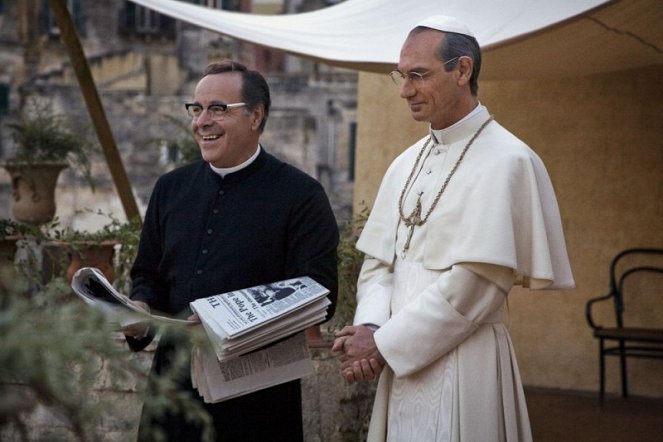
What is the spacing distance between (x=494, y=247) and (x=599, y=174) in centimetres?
483

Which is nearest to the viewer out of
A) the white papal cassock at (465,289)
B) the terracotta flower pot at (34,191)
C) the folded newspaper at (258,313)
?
the folded newspaper at (258,313)

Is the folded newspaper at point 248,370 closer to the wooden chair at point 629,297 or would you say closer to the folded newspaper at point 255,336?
the folded newspaper at point 255,336

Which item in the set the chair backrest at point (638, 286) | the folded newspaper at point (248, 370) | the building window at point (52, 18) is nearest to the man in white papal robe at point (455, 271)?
the folded newspaper at point (248, 370)

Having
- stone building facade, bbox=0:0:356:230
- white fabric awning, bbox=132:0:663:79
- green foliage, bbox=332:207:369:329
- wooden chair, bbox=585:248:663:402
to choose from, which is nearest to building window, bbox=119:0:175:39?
stone building facade, bbox=0:0:356:230

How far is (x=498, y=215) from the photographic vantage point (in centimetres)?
307

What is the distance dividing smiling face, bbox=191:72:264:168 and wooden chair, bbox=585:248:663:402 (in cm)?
440

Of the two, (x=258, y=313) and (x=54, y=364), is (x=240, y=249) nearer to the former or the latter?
(x=258, y=313)

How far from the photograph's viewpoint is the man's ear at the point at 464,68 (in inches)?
124

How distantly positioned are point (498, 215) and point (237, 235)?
759 millimetres

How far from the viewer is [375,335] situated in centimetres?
310

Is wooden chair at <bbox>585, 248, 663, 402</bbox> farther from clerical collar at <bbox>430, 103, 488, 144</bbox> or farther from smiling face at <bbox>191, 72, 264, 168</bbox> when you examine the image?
smiling face at <bbox>191, 72, 264, 168</bbox>

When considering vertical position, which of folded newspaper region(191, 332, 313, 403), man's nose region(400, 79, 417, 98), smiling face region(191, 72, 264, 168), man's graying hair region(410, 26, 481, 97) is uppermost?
man's graying hair region(410, 26, 481, 97)

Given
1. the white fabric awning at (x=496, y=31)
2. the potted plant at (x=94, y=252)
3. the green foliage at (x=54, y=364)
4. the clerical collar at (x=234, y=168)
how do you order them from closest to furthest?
the green foliage at (x=54, y=364), the clerical collar at (x=234, y=168), the white fabric awning at (x=496, y=31), the potted plant at (x=94, y=252)

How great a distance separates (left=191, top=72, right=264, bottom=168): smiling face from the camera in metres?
3.30
